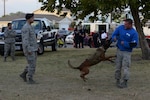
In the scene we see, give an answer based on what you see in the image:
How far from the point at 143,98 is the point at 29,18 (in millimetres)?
3589

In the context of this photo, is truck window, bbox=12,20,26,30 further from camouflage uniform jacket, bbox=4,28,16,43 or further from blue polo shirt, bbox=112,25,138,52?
blue polo shirt, bbox=112,25,138,52

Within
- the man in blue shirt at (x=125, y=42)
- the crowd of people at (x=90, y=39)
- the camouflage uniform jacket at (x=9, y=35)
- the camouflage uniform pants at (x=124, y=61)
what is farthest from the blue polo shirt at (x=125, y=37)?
the crowd of people at (x=90, y=39)

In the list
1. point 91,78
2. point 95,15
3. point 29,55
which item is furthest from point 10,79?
point 95,15

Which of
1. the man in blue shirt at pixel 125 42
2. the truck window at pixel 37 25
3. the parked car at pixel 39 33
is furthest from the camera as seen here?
the truck window at pixel 37 25

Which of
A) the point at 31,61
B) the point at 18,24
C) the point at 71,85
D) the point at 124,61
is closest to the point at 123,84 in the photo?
the point at 124,61

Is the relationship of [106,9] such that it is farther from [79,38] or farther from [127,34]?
[79,38]

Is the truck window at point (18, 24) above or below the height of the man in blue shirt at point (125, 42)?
above

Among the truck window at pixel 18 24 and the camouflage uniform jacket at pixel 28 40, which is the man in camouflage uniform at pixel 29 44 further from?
the truck window at pixel 18 24

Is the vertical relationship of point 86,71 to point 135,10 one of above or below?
below

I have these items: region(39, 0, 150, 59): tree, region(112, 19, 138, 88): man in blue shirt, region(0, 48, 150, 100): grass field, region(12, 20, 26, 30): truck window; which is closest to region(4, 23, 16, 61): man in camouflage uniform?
region(39, 0, 150, 59): tree

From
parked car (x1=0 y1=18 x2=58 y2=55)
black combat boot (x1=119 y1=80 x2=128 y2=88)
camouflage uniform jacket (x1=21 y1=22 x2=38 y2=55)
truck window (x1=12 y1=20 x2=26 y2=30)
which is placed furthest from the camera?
truck window (x1=12 y1=20 x2=26 y2=30)

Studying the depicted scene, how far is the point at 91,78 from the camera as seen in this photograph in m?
11.2

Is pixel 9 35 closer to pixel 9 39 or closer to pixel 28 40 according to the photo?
pixel 9 39

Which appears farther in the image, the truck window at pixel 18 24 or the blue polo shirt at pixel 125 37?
the truck window at pixel 18 24
